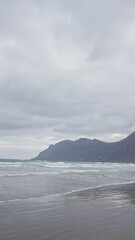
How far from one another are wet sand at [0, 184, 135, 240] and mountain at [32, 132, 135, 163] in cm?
14130

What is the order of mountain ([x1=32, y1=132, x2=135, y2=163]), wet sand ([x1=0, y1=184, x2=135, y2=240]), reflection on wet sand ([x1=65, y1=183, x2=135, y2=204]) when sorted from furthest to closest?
mountain ([x1=32, y1=132, x2=135, y2=163]) → reflection on wet sand ([x1=65, y1=183, x2=135, y2=204]) → wet sand ([x1=0, y1=184, x2=135, y2=240])

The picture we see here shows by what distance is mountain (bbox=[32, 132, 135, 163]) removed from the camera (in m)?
155

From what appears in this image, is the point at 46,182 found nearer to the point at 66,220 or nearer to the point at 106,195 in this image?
the point at 106,195

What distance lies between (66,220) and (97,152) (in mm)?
172654

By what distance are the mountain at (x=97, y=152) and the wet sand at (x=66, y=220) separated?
141 m

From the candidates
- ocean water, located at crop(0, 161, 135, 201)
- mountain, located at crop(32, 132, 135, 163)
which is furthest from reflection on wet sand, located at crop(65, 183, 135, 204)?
mountain, located at crop(32, 132, 135, 163)

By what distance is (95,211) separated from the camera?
27.6ft

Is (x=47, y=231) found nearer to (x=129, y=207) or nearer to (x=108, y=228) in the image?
(x=108, y=228)

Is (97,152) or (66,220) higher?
(97,152)

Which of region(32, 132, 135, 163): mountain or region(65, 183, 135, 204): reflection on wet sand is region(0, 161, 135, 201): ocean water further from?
region(32, 132, 135, 163): mountain

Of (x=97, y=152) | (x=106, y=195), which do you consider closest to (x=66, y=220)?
(x=106, y=195)

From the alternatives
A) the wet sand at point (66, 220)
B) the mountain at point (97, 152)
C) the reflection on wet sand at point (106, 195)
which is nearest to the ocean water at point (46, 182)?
the reflection on wet sand at point (106, 195)

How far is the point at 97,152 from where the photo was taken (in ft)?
579

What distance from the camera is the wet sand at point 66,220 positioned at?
5.72 m
